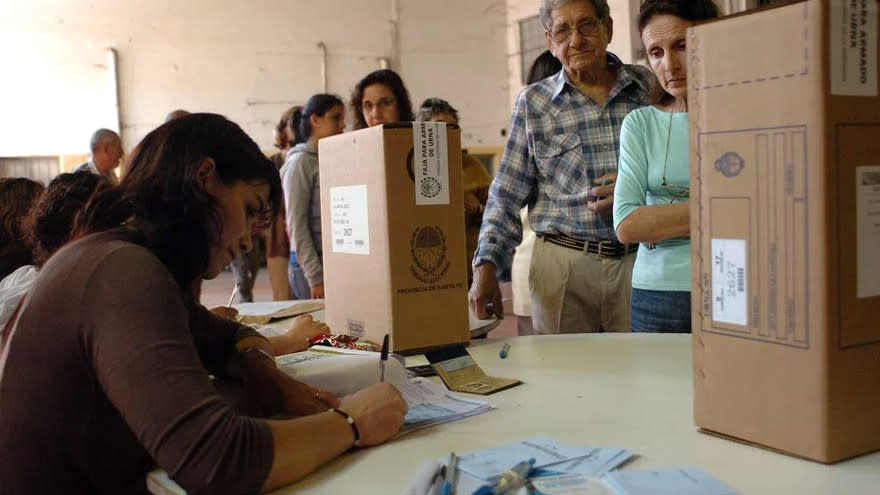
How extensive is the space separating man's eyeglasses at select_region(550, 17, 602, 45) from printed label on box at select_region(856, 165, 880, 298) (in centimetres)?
124

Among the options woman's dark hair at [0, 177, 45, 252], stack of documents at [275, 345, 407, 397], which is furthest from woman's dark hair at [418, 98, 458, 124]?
stack of documents at [275, 345, 407, 397]

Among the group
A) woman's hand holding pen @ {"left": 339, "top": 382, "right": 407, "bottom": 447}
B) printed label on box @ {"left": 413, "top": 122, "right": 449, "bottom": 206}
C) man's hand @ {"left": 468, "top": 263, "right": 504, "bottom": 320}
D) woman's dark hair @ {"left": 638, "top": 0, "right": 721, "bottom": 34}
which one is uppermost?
woman's dark hair @ {"left": 638, "top": 0, "right": 721, "bottom": 34}

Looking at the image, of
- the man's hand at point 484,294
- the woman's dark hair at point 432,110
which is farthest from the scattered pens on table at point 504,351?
the woman's dark hair at point 432,110

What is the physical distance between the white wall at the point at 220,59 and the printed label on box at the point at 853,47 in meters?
6.12

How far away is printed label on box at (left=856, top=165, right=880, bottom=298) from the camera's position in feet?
2.62

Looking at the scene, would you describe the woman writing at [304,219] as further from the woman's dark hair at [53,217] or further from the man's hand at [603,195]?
the man's hand at [603,195]

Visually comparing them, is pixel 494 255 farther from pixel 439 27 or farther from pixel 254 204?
pixel 439 27

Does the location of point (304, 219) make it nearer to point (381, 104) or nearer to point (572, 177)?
point (381, 104)

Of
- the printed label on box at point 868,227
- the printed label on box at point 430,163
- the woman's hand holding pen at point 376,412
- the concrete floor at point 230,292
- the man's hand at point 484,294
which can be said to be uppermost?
the printed label on box at point 430,163

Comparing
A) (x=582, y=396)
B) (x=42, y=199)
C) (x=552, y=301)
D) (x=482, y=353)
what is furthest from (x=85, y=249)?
(x=552, y=301)

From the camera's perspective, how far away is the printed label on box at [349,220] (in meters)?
1.49

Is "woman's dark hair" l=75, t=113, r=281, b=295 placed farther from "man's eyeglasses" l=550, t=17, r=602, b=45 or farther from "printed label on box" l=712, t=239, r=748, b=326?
"man's eyeglasses" l=550, t=17, r=602, b=45

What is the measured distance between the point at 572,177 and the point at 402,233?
696mm

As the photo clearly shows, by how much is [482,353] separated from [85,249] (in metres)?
0.85
